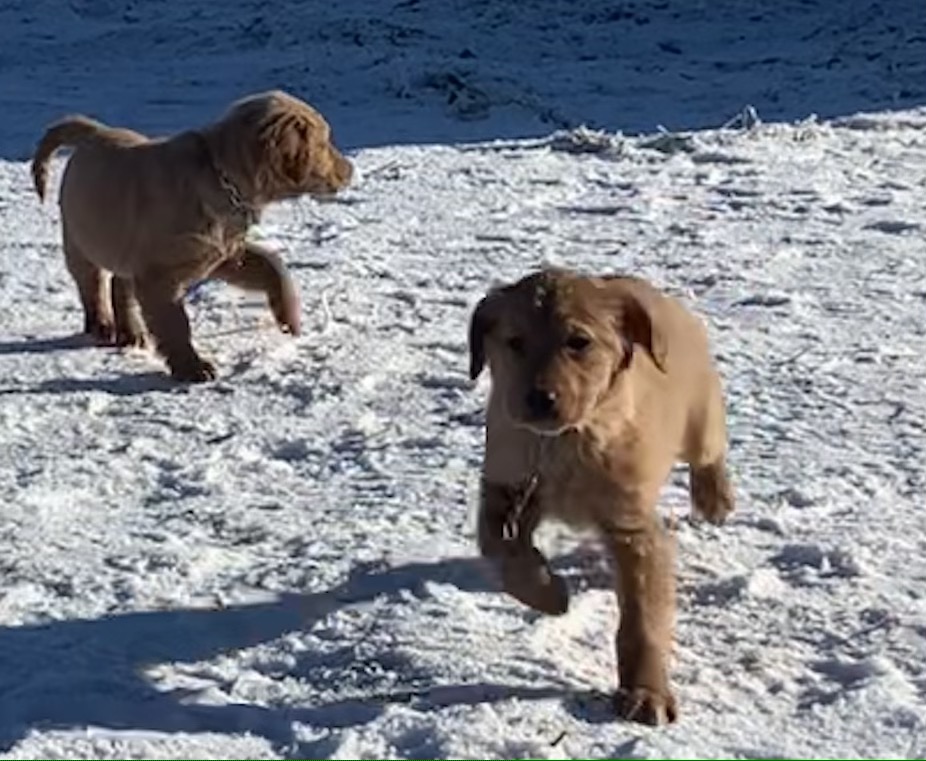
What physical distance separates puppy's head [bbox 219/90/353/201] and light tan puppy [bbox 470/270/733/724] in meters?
2.28

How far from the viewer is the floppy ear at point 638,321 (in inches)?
160

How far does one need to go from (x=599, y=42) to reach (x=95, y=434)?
25.7 ft

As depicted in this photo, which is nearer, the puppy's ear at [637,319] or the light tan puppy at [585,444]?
the light tan puppy at [585,444]

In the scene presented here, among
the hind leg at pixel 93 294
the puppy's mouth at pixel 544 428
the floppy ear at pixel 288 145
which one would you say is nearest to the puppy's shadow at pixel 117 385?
the hind leg at pixel 93 294

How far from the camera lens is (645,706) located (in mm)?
3982

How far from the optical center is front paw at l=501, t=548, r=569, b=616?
4.16m

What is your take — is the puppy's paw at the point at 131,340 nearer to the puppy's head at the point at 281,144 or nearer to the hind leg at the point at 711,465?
the puppy's head at the point at 281,144

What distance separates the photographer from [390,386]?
6215 mm

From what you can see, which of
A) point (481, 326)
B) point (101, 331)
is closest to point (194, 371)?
point (101, 331)

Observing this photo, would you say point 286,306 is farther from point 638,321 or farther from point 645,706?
point 645,706

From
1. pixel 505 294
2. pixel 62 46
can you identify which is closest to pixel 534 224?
pixel 505 294

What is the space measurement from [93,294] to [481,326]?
2890mm

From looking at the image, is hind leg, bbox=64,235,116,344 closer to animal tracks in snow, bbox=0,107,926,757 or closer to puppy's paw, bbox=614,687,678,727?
animal tracks in snow, bbox=0,107,926,757

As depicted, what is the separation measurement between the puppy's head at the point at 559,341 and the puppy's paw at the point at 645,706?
1.67ft
